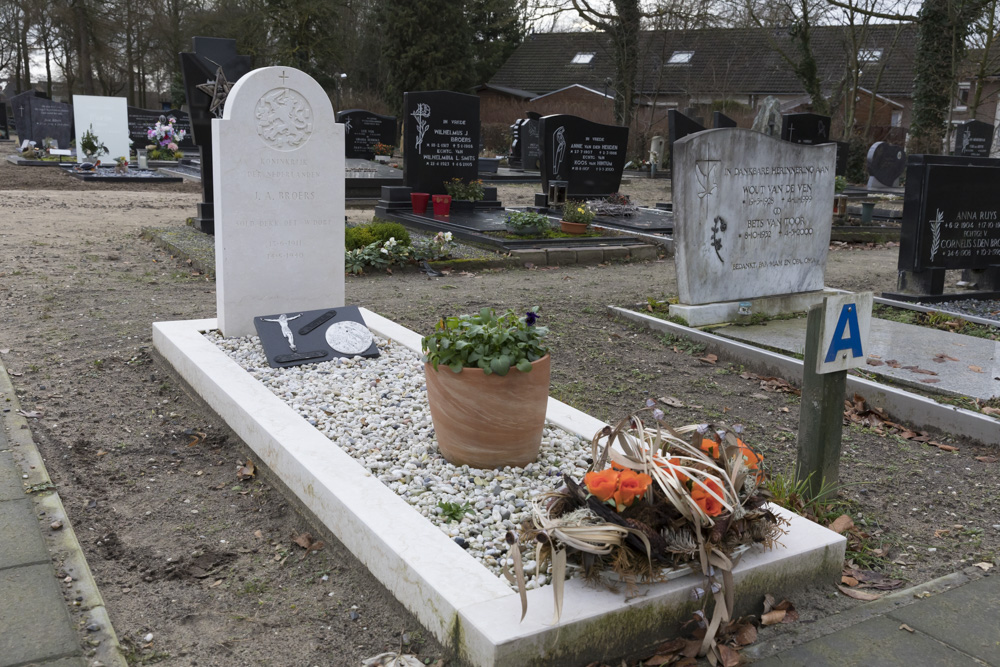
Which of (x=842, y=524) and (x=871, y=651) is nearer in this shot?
(x=871, y=651)

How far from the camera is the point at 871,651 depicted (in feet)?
9.25

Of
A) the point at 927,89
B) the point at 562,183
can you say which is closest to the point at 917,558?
the point at 562,183

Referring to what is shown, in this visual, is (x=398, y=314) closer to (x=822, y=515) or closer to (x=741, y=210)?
(x=741, y=210)

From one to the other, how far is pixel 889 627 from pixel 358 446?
2.37 m

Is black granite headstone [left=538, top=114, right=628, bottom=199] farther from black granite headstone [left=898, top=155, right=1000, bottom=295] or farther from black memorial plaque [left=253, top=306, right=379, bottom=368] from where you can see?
black memorial plaque [left=253, top=306, right=379, bottom=368]

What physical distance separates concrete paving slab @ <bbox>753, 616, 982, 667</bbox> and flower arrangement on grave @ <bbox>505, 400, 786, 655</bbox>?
0.28 meters

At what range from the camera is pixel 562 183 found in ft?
50.0

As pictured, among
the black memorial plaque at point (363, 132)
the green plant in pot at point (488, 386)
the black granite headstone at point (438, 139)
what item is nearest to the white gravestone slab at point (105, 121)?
the black memorial plaque at point (363, 132)

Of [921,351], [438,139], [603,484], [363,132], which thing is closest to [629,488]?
[603,484]

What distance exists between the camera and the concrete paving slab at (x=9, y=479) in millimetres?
3848

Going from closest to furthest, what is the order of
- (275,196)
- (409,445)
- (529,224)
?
(409,445), (275,196), (529,224)

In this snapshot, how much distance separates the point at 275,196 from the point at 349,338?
115 centimetres

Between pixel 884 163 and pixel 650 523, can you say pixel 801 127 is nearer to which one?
pixel 884 163

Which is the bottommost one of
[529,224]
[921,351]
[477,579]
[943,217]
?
[477,579]
